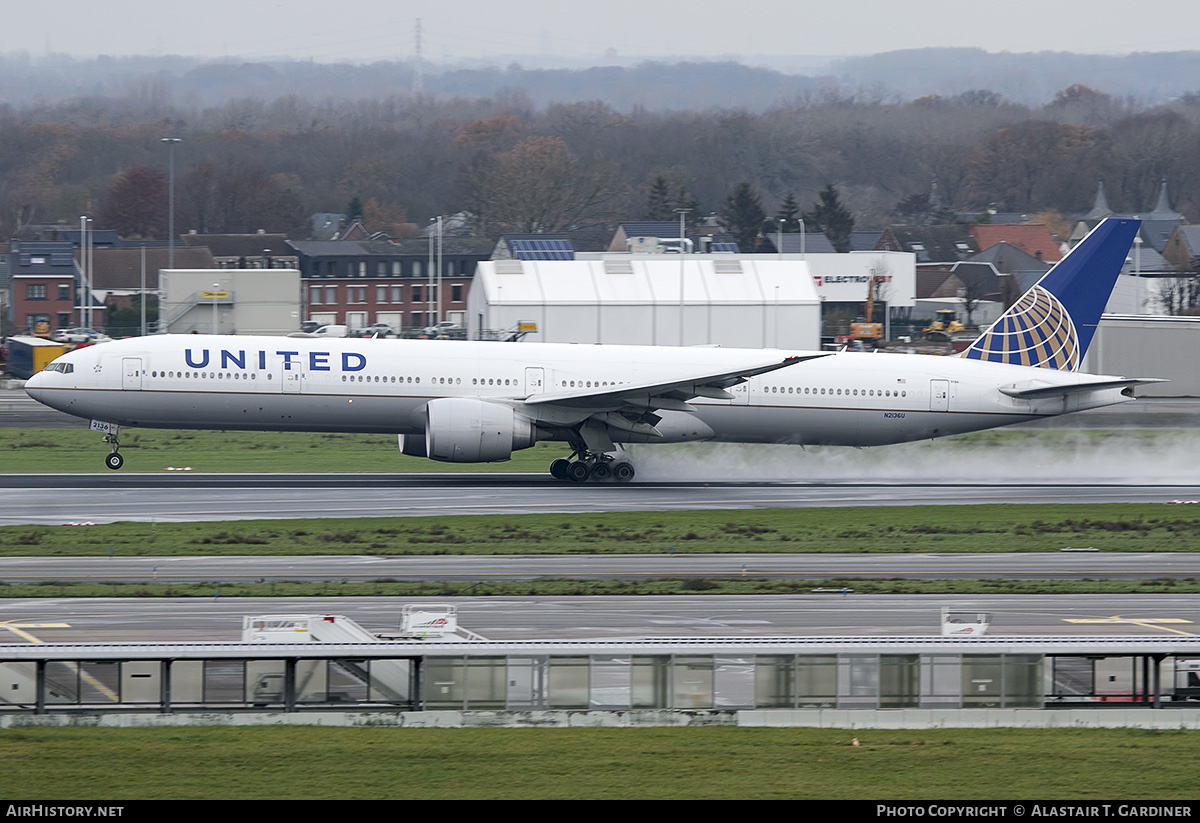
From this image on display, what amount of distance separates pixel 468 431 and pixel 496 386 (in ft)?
8.27

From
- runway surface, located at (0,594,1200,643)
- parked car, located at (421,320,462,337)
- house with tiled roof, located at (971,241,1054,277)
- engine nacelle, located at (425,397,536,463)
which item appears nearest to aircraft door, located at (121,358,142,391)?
engine nacelle, located at (425,397,536,463)

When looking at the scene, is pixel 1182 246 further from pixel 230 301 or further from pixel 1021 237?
pixel 230 301

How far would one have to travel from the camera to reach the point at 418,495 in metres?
43.3

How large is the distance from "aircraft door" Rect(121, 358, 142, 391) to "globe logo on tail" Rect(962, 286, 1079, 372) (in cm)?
2815

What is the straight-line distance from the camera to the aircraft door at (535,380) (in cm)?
4531

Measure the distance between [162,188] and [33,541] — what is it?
161 metres

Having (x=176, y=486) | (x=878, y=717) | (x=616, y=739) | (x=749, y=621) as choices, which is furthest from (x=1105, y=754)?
(x=176, y=486)

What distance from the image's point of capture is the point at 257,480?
46.3 m

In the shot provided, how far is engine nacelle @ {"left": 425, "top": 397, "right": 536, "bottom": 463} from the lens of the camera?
4309cm

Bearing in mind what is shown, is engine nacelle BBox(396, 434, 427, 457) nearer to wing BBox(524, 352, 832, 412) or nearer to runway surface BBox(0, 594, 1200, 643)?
wing BBox(524, 352, 832, 412)

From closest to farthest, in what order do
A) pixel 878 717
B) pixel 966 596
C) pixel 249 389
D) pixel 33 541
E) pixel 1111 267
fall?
1. pixel 878 717
2. pixel 966 596
3. pixel 33 541
4. pixel 249 389
5. pixel 1111 267

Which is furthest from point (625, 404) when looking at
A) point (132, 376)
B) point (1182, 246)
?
point (1182, 246)

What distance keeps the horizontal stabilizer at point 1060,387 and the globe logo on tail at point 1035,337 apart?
143 cm
